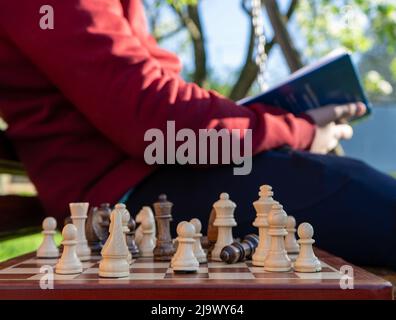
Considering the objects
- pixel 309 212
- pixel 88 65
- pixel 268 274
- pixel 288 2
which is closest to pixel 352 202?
pixel 309 212

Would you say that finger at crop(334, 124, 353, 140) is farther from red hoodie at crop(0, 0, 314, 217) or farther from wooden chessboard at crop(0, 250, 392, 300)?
wooden chessboard at crop(0, 250, 392, 300)

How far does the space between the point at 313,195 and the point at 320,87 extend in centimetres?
38

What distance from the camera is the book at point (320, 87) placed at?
171 cm

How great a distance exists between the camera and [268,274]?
3.38 ft

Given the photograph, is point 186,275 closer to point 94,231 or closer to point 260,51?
point 94,231

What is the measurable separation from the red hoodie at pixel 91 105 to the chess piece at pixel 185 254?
1.49 feet

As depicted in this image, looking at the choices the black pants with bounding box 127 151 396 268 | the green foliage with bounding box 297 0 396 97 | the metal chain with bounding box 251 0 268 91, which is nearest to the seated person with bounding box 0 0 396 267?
the black pants with bounding box 127 151 396 268


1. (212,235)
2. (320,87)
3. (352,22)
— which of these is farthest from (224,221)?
(352,22)

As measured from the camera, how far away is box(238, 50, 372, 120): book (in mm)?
1713

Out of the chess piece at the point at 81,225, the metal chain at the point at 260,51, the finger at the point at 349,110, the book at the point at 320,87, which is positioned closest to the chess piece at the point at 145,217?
the chess piece at the point at 81,225

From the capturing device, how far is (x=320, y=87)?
181 centimetres

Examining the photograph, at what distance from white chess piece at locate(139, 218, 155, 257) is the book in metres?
0.52
